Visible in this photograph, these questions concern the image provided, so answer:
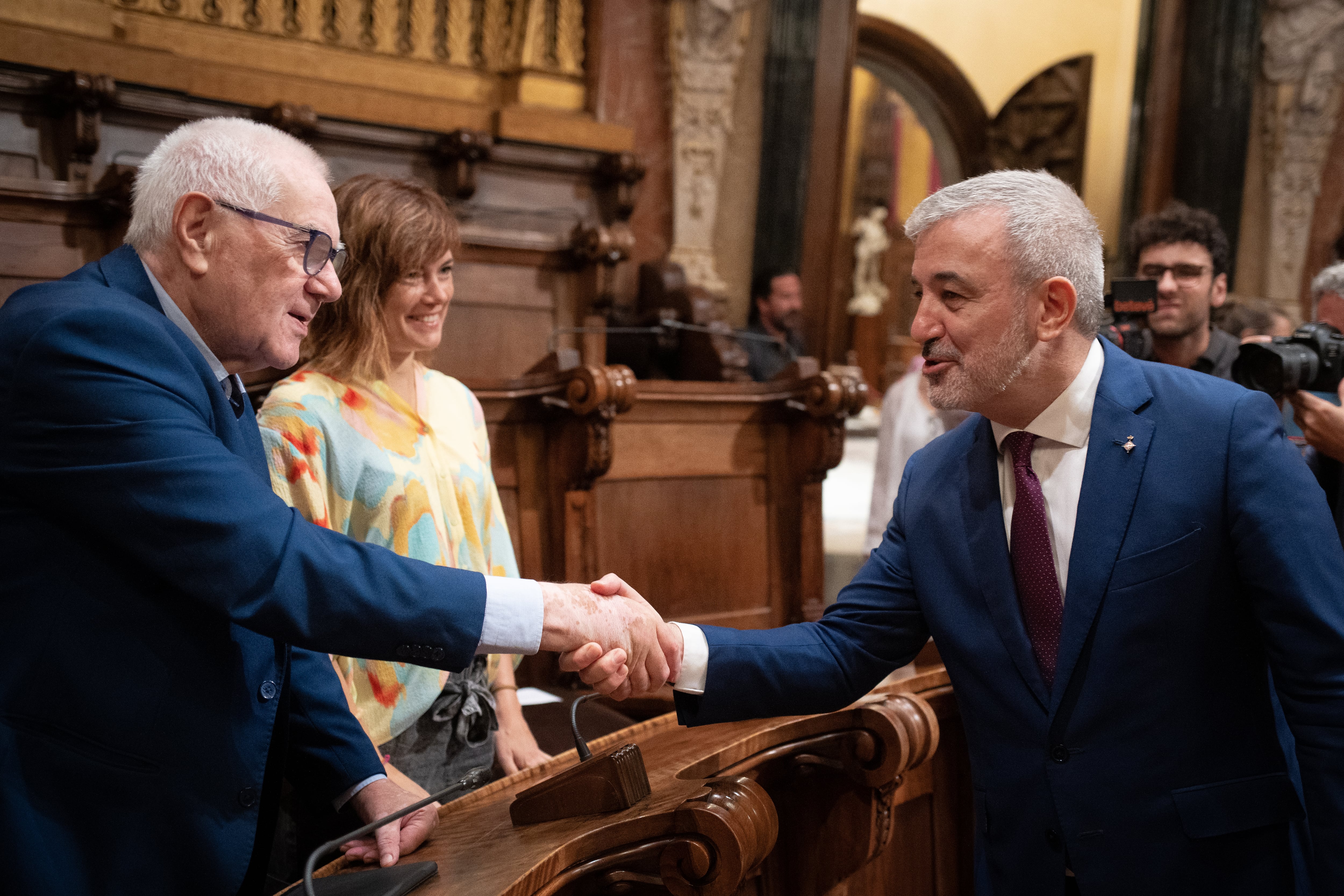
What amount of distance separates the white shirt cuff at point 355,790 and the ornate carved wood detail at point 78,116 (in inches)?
124

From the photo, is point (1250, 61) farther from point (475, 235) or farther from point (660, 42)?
point (475, 235)

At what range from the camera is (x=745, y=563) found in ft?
11.0

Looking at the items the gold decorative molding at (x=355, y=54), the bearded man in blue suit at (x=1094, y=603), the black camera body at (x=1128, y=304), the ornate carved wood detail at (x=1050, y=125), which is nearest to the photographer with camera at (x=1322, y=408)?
the black camera body at (x=1128, y=304)

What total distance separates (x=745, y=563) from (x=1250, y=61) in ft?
20.1

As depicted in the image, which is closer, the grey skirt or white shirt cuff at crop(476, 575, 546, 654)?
white shirt cuff at crop(476, 575, 546, 654)

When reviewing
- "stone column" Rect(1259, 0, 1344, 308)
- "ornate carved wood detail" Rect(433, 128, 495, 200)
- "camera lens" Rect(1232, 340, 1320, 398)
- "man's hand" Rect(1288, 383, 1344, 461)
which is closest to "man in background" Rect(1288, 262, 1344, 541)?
"man's hand" Rect(1288, 383, 1344, 461)

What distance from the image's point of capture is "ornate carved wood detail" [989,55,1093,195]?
28.6ft

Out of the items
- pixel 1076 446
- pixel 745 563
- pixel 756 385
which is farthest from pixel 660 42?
pixel 1076 446

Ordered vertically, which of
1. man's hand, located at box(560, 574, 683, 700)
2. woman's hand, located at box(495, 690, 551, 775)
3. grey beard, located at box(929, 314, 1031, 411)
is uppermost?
grey beard, located at box(929, 314, 1031, 411)

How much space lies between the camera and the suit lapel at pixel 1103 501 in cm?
140

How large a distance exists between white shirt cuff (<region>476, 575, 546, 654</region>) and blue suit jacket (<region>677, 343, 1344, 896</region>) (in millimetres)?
583

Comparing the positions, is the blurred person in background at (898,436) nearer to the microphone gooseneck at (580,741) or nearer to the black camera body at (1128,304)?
the black camera body at (1128,304)

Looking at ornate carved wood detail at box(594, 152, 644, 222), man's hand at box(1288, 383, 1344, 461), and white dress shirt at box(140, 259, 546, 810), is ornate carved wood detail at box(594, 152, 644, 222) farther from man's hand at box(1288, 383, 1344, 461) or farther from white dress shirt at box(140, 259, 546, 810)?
white dress shirt at box(140, 259, 546, 810)

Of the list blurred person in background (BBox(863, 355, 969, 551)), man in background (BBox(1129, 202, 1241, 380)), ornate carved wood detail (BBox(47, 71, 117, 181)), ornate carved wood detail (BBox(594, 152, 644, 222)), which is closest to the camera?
man in background (BBox(1129, 202, 1241, 380))
